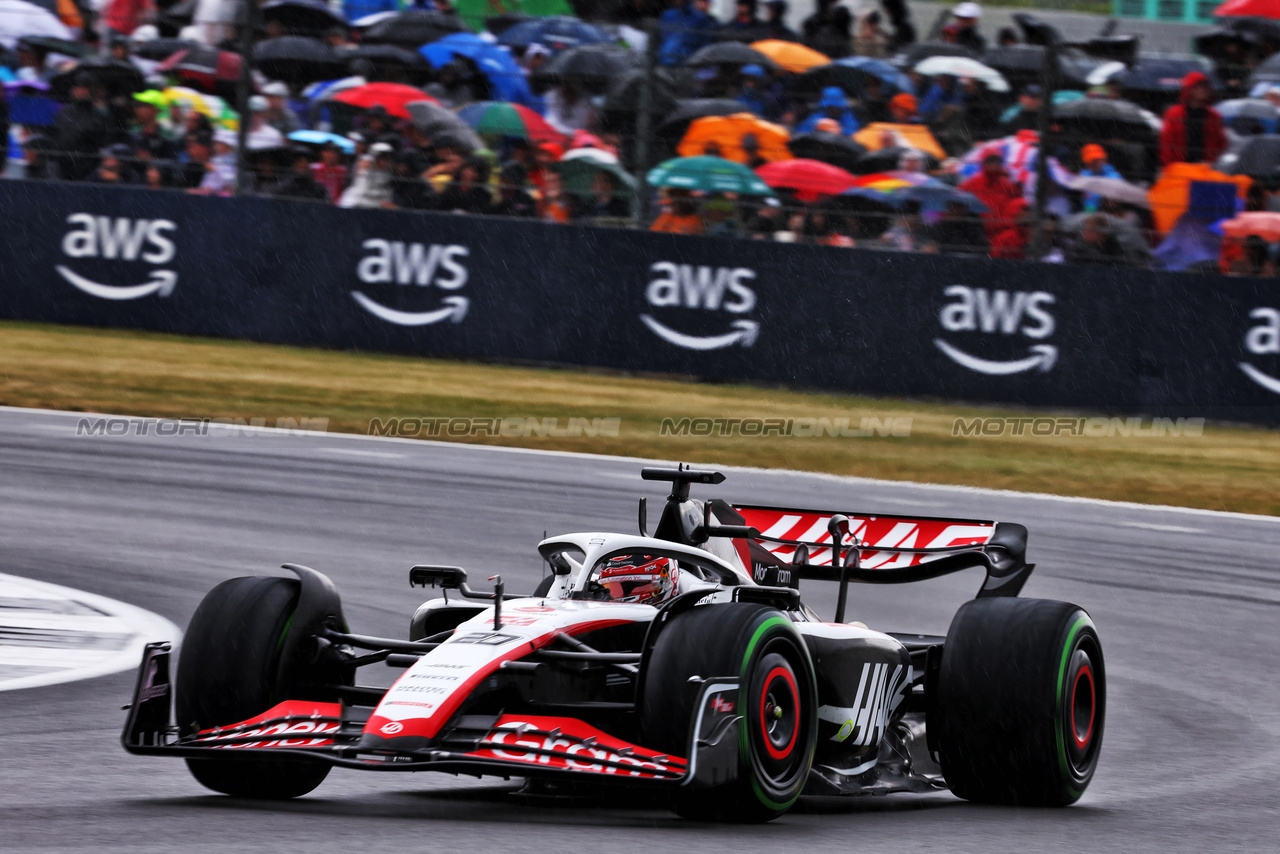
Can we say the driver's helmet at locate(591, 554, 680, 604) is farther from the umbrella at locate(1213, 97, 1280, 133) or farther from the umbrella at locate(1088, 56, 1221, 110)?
the umbrella at locate(1213, 97, 1280, 133)

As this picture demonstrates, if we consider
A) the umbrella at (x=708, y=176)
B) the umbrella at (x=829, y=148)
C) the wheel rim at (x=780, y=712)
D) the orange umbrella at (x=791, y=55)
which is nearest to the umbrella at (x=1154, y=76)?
the umbrella at (x=829, y=148)

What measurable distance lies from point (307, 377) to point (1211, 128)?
8.19m

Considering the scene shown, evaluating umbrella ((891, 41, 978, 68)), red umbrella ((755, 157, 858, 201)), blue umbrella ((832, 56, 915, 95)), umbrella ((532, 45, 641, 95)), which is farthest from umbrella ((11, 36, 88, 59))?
umbrella ((891, 41, 978, 68))

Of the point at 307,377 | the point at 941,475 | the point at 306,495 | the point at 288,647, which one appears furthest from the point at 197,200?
the point at 288,647

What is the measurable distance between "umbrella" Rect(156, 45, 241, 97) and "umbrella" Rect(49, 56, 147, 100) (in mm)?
251

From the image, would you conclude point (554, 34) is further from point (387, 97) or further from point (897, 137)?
point (897, 137)

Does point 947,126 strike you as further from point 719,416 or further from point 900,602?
point 900,602

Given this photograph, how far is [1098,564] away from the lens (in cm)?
1100

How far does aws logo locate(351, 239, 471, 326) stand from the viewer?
17.2 metres

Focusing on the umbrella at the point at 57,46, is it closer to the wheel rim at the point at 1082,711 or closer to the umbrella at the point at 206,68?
the umbrella at the point at 206,68

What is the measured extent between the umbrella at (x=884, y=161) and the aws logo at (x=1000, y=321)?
3.69 ft

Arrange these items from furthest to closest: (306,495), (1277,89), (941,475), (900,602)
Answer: (1277,89)
(941,475)
(306,495)
(900,602)

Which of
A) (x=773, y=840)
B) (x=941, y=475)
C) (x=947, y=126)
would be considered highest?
(x=947, y=126)

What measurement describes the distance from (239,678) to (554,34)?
13.3 m
